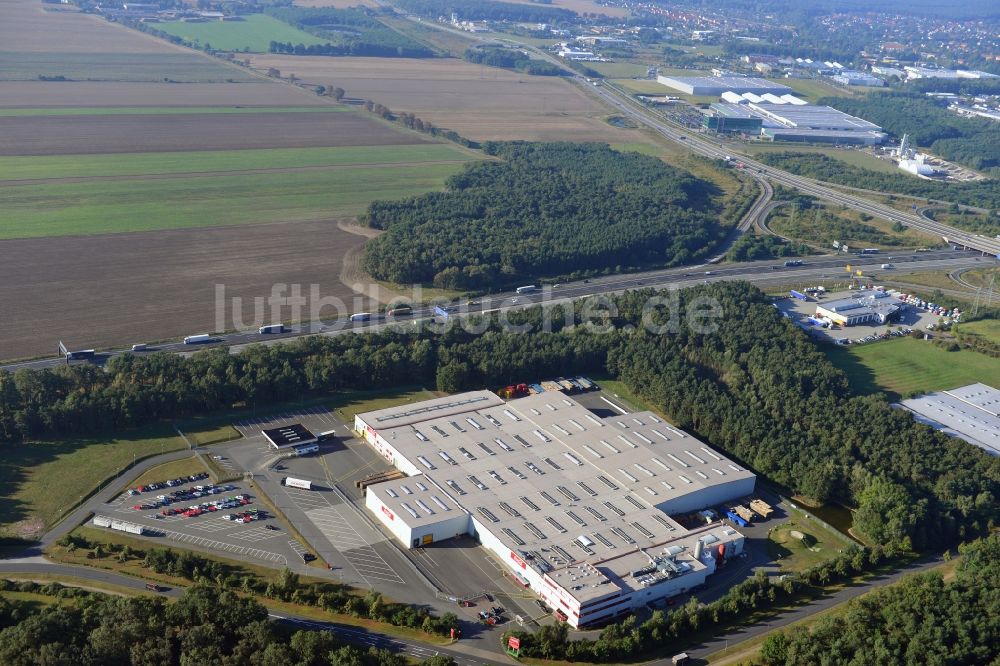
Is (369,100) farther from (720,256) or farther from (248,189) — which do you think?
(720,256)

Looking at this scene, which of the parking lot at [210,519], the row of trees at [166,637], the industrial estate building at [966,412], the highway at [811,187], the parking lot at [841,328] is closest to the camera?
the row of trees at [166,637]

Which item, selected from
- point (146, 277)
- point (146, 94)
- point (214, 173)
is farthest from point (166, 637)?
point (146, 94)

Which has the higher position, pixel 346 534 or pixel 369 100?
pixel 369 100

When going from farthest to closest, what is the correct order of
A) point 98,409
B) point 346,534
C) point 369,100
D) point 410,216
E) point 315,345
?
point 369,100
point 410,216
point 315,345
point 98,409
point 346,534

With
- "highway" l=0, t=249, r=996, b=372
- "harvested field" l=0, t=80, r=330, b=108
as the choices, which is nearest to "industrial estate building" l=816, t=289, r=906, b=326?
"highway" l=0, t=249, r=996, b=372

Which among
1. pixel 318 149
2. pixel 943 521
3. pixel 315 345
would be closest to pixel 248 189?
pixel 318 149

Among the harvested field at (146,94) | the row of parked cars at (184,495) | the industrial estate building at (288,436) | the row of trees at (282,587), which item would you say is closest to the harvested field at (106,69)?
the harvested field at (146,94)

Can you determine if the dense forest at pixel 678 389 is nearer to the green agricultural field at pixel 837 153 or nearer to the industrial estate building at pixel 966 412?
the industrial estate building at pixel 966 412
